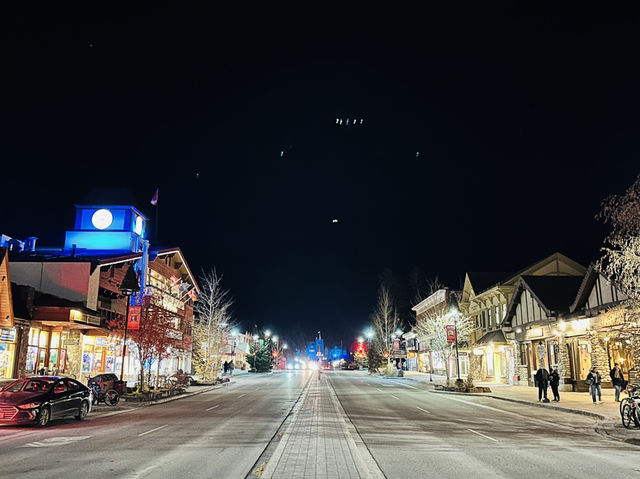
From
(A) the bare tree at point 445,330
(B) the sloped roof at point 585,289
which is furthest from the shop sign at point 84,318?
(B) the sloped roof at point 585,289

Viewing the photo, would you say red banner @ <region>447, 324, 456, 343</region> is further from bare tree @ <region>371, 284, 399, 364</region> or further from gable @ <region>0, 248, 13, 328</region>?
bare tree @ <region>371, 284, 399, 364</region>

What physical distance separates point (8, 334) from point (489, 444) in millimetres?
24502

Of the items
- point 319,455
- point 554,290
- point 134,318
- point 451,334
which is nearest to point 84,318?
point 134,318

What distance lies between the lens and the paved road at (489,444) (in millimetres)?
10266

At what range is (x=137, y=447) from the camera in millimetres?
12938

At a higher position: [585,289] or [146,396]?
[585,289]

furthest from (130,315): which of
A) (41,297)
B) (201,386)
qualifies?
(201,386)

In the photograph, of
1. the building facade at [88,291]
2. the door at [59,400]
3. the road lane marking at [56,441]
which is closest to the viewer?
the road lane marking at [56,441]

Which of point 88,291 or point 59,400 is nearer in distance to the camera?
point 59,400

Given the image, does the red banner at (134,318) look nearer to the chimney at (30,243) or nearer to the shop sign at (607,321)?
the chimney at (30,243)

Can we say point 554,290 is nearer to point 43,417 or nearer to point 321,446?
point 321,446

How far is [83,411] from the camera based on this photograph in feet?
65.2

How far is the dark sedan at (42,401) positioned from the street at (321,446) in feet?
1.32

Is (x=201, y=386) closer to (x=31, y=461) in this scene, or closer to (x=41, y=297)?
(x=41, y=297)
